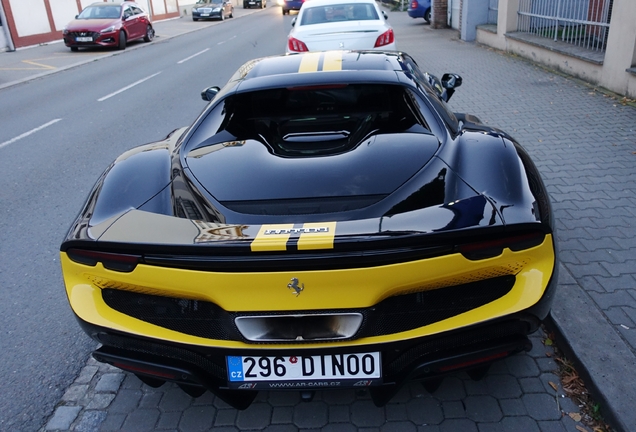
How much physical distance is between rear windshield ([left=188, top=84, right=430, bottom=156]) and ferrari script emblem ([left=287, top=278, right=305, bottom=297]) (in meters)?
1.03

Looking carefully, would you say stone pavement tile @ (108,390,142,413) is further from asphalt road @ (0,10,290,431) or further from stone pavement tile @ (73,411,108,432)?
asphalt road @ (0,10,290,431)

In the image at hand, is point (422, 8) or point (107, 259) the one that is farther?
point (422, 8)

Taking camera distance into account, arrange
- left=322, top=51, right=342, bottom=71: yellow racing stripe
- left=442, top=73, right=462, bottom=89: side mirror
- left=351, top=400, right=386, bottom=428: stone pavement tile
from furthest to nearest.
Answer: left=442, top=73, right=462, bottom=89: side mirror < left=322, top=51, right=342, bottom=71: yellow racing stripe < left=351, top=400, right=386, bottom=428: stone pavement tile

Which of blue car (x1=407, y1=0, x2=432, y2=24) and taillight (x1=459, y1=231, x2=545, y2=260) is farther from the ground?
taillight (x1=459, y1=231, x2=545, y2=260)

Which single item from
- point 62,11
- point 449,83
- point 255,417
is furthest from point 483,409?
point 62,11

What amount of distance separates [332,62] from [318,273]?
1941mm

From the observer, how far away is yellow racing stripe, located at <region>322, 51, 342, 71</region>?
3378 mm

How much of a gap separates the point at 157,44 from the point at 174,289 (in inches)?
845

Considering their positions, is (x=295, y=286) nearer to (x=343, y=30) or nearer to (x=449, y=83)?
(x=449, y=83)

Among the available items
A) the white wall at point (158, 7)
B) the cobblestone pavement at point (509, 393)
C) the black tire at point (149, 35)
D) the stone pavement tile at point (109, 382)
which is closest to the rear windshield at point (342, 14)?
the cobblestone pavement at point (509, 393)

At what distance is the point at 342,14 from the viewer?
31.2 ft

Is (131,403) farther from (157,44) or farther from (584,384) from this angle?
(157,44)

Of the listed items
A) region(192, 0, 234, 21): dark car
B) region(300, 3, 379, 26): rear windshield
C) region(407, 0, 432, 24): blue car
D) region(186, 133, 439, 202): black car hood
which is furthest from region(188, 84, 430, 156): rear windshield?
region(192, 0, 234, 21): dark car

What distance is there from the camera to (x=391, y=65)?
3.41 m
